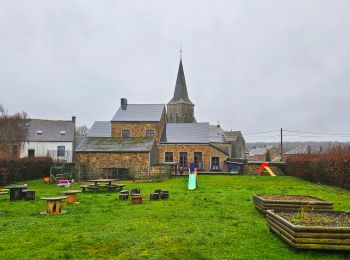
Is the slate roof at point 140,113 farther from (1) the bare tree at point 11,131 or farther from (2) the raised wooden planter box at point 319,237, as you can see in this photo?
(2) the raised wooden planter box at point 319,237

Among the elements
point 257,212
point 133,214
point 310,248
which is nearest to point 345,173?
point 257,212

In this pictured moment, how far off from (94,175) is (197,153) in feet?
46.2

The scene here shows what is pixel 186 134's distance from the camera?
142 feet

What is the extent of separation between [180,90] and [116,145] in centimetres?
3083

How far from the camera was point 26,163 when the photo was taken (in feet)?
99.2

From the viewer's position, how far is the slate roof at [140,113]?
44.2 metres

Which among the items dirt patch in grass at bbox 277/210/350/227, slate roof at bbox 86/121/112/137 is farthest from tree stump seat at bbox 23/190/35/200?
slate roof at bbox 86/121/112/137

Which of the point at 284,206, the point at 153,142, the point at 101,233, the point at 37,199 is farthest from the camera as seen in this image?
the point at 153,142

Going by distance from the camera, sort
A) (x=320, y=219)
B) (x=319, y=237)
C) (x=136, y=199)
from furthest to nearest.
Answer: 1. (x=136, y=199)
2. (x=320, y=219)
3. (x=319, y=237)

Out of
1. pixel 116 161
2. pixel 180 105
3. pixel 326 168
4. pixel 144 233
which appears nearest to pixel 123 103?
pixel 116 161

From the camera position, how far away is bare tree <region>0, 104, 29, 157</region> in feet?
156

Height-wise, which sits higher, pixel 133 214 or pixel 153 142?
pixel 153 142

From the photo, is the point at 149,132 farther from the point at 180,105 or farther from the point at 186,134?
the point at 180,105

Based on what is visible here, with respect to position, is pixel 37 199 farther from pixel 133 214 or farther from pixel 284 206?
pixel 284 206
